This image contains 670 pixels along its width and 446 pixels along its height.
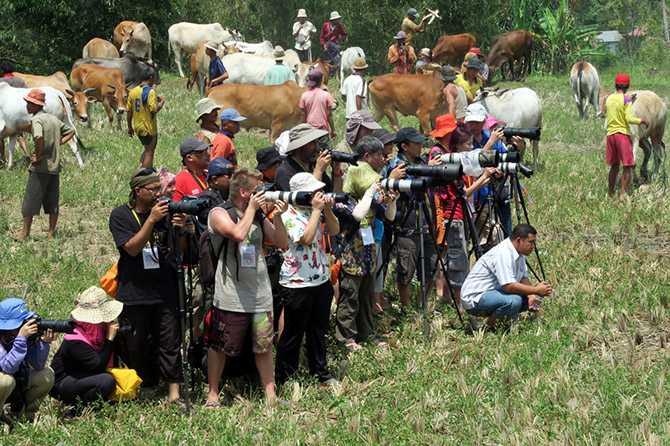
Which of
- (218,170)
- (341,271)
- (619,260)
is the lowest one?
(619,260)

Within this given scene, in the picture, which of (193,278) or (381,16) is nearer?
(193,278)

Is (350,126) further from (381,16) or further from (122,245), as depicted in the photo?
(381,16)

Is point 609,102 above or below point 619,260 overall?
above

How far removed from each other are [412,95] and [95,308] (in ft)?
39.3

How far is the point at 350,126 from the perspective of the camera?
8.18 meters

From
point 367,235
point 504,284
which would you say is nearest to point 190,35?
point 367,235

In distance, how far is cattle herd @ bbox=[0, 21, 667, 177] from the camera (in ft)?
48.5

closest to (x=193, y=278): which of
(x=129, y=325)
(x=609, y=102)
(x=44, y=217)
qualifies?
(x=129, y=325)

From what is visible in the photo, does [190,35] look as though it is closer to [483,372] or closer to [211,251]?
[211,251]

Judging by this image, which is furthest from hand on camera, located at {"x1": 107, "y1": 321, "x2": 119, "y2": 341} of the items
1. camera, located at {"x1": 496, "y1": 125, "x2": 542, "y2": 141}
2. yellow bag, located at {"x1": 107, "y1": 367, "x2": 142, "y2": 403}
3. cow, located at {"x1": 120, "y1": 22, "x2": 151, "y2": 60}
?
cow, located at {"x1": 120, "y1": 22, "x2": 151, "y2": 60}

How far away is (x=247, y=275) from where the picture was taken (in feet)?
20.5

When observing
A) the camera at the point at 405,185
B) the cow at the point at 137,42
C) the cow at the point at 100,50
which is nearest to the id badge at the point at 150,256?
the camera at the point at 405,185

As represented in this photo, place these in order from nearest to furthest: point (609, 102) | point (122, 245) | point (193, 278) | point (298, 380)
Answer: point (122, 245) < point (298, 380) < point (193, 278) < point (609, 102)

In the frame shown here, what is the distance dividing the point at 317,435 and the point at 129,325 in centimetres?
170
